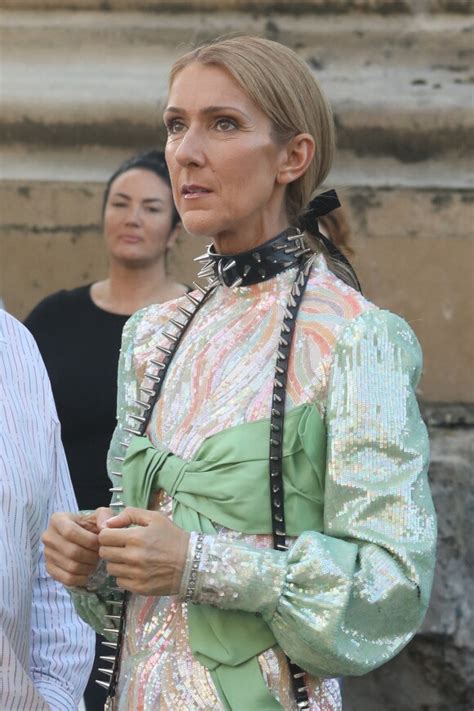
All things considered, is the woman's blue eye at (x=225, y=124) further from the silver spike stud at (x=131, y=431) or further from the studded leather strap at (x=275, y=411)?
the silver spike stud at (x=131, y=431)

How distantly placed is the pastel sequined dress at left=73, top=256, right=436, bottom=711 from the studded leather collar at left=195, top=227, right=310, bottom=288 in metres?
0.03

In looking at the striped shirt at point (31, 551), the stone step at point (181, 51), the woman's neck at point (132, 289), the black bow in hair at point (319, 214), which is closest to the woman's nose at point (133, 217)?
the woman's neck at point (132, 289)

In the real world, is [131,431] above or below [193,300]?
below

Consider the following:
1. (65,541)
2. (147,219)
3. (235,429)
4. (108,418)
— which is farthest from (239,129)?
(147,219)

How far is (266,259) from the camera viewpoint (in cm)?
270

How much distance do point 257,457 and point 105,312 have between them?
2369 millimetres

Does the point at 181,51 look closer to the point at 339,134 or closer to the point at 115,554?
the point at 339,134

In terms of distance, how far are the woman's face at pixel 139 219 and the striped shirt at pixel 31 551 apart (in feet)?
6.11

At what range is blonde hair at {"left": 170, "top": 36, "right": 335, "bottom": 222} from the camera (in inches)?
104

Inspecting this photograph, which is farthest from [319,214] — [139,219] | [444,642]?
[139,219]

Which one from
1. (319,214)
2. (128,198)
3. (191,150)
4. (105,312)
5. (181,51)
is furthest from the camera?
(181,51)

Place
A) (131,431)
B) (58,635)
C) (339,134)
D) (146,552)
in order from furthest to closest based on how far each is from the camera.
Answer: (339,134)
(58,635)
(131,431)
(146,552)

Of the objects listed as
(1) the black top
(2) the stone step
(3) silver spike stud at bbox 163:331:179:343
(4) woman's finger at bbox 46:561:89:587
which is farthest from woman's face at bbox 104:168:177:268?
(4) woman's finger at bbox 46:561:89:587

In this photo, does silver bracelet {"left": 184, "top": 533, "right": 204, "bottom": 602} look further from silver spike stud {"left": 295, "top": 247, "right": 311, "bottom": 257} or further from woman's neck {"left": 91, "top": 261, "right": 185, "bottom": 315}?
woman's neck {"left": 91, "top": 261, "right": 185, "bottom": 315}
